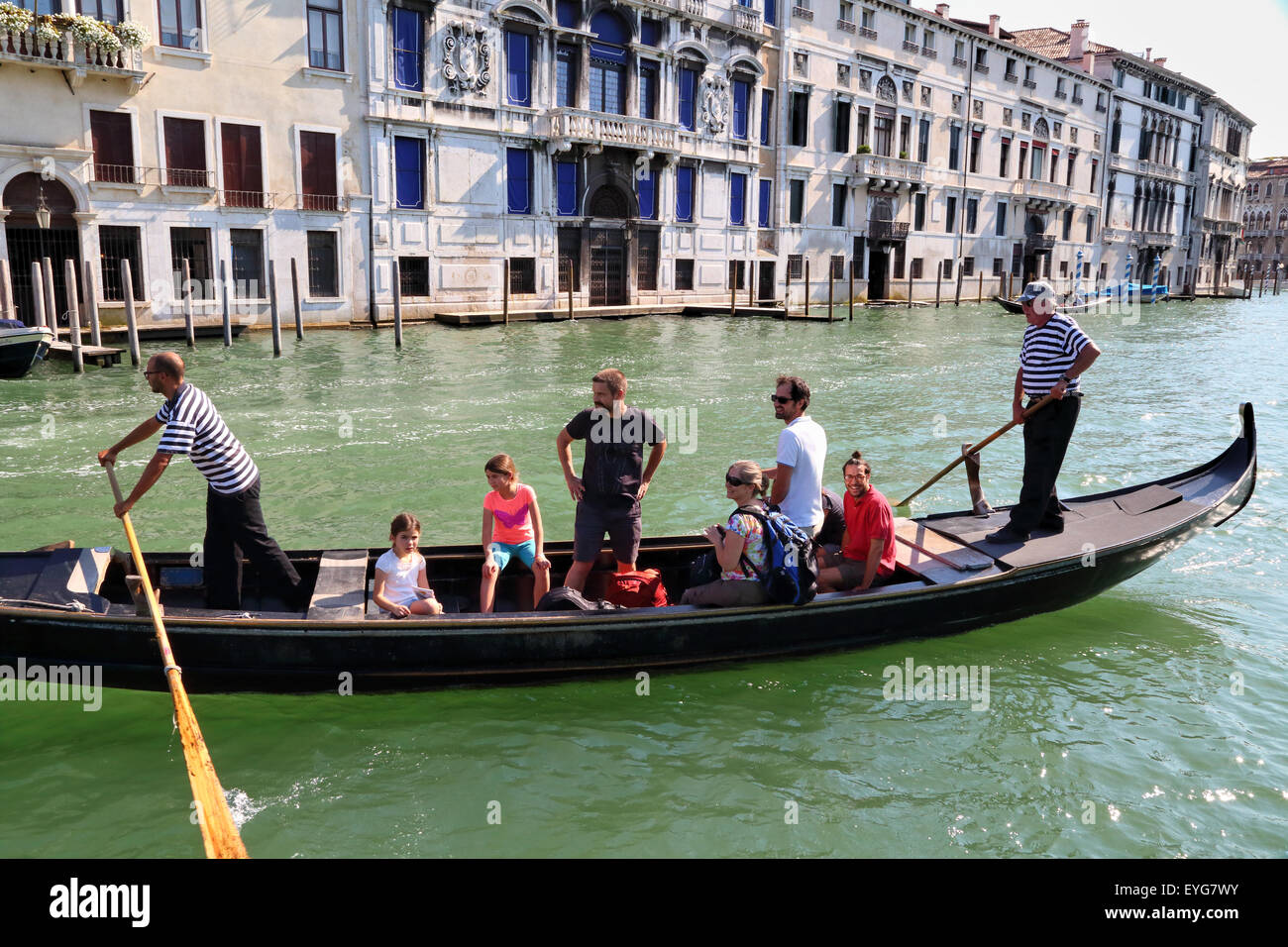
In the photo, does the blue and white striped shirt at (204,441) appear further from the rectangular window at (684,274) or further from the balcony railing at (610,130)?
the rectangular window at (684,274)

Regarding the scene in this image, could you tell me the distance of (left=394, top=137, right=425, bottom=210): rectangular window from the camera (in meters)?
21.9

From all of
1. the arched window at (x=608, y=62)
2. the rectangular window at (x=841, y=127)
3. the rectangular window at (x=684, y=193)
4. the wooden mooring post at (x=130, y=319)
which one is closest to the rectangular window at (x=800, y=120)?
the rectangular window at (x=841, y=127)

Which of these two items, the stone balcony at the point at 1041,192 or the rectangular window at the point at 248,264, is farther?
the stone balcony at the point at 1041,192

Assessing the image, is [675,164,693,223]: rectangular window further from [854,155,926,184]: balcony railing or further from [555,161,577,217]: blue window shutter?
[854,155,926,184]: balcony railing

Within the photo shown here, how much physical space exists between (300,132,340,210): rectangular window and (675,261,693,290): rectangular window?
10.7m

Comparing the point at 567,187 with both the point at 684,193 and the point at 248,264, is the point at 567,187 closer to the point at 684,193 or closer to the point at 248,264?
the point at 684,193

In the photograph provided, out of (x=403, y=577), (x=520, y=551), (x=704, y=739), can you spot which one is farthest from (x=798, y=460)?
(x=403, y=577)

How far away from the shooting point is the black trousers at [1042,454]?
5645 millimetres

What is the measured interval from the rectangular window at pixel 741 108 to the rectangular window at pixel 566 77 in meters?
6.16

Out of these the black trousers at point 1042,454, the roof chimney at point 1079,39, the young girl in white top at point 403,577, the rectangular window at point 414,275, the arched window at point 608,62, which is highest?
the roof chimney at point 1079,39

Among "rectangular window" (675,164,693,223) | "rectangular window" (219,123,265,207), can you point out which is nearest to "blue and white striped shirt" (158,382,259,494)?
"rectangular window" (219,123,265,207)

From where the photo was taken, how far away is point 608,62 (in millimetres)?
25703

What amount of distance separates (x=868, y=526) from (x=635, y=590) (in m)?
1.26
